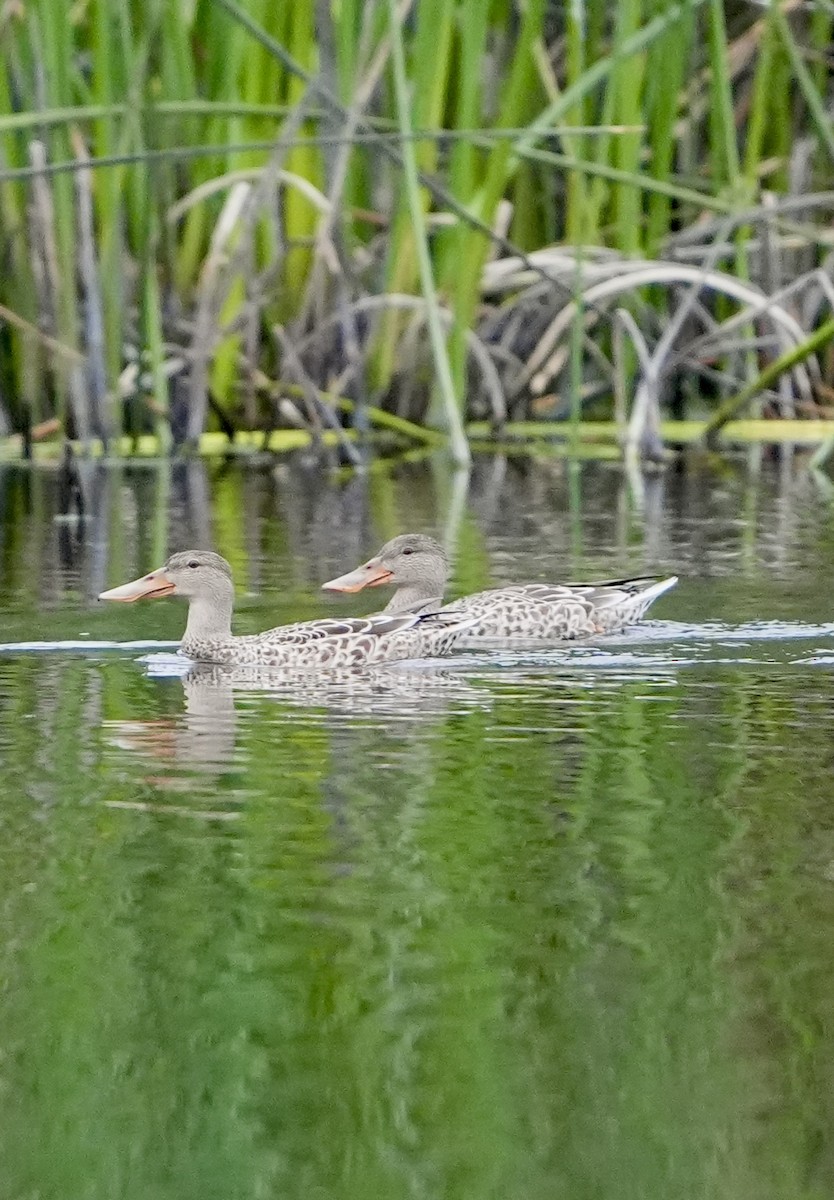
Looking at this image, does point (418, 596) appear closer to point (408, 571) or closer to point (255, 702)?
point (408, 571)

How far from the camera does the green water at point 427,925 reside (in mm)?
3250

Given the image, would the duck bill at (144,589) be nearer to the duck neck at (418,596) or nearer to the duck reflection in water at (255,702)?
the duck reflection in water at (255,702)

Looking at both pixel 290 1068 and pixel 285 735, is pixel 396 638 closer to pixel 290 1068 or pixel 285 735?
pixel 285 735

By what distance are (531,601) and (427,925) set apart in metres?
3.72

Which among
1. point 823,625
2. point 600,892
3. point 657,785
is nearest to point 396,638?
point 823,625

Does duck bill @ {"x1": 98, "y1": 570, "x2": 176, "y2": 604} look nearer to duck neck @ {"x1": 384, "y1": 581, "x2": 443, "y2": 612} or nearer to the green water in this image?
the green water

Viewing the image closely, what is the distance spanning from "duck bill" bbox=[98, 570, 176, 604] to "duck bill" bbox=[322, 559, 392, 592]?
0.58 m

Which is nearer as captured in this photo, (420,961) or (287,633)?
(420,961)

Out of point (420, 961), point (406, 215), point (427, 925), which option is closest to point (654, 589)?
point (427, 925)

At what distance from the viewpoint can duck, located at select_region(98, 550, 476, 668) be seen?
7.32 m

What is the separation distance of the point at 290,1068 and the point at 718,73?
10.0 metres

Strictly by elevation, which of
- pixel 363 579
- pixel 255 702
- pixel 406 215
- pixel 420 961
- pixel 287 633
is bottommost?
pixel 420 961

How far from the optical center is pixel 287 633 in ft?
24.2

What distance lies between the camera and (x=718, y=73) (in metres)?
12.9
